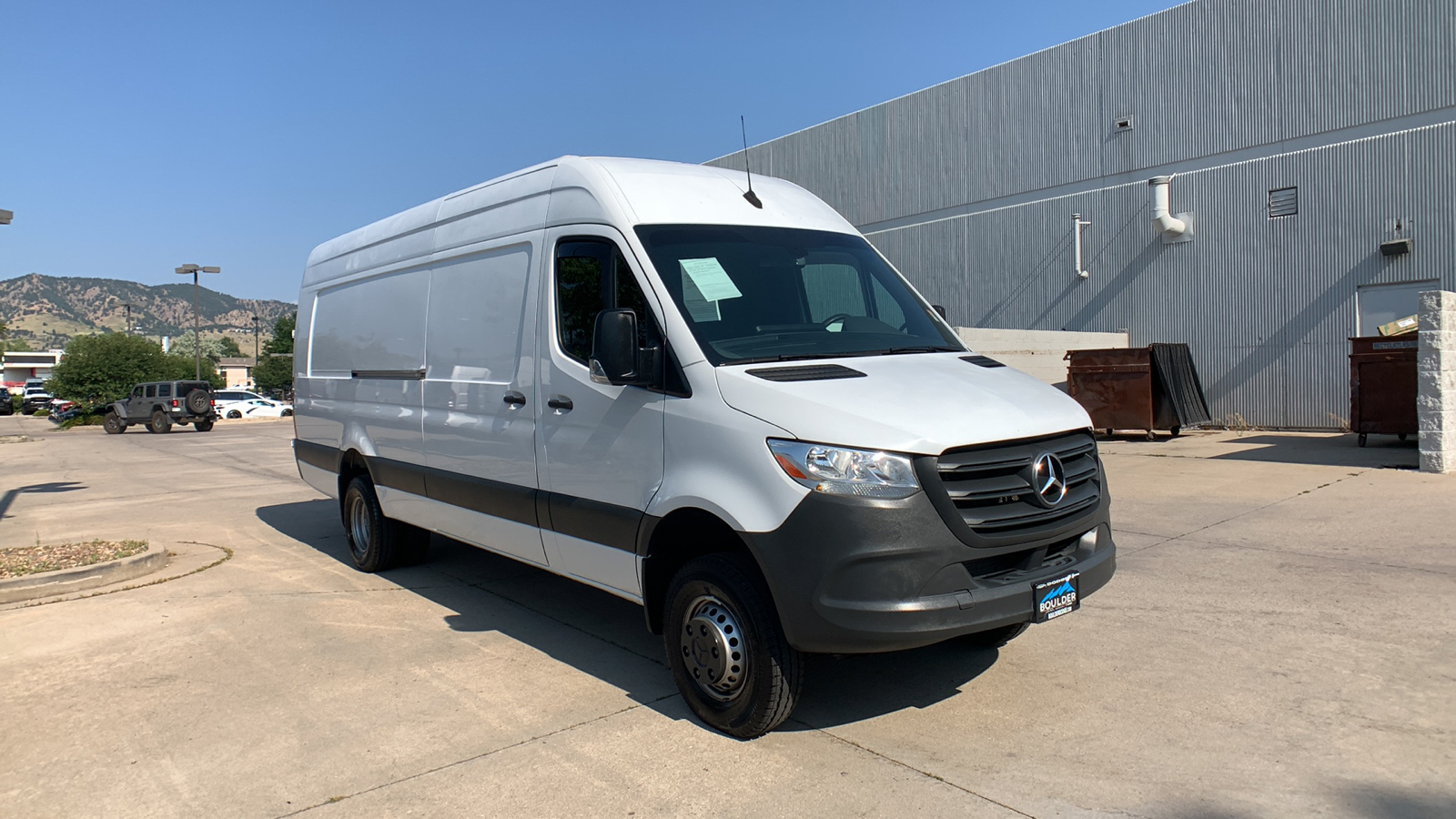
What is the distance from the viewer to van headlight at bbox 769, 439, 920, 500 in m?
3.63

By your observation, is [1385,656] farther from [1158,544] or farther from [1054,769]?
[1158,544]

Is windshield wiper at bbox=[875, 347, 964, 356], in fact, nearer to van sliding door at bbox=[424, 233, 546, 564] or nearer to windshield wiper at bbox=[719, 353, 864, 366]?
windshield wiper at bbox=[719, 353, 864, 366]

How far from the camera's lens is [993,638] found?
5.19 m

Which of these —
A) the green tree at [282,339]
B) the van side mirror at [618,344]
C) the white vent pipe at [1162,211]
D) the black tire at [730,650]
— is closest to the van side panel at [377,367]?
the van side mirror at [618,344]

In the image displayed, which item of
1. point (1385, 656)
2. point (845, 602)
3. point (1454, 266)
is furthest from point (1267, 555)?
point (1454, 266)

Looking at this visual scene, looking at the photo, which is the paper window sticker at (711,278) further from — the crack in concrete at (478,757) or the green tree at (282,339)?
the green tree at (282,339)

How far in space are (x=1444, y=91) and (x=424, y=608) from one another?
2158cm

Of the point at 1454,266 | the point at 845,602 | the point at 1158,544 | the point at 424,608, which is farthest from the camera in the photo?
the point at 1454,266

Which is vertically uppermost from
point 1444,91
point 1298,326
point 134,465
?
point 1444,91

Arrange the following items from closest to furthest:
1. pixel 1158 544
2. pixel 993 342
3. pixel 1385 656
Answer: pixel 1385 656 < pixel 1158 544 < pixel 993 342

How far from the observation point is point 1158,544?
26.6 feet

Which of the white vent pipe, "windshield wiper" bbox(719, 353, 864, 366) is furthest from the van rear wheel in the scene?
the white vent pipe

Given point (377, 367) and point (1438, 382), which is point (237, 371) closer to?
point (377, 367)

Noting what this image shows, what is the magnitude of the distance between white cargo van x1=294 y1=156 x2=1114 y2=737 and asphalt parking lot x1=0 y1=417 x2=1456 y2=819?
487mm
